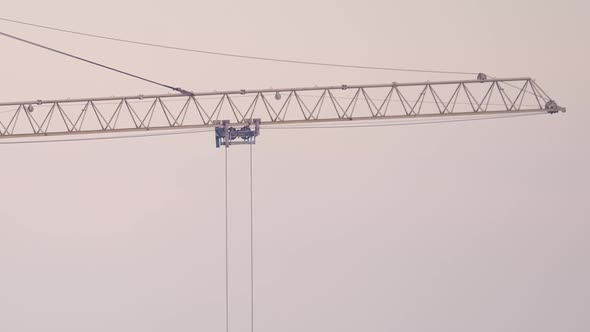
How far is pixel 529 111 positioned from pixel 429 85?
282 inches

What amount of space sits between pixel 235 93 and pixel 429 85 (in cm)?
1203

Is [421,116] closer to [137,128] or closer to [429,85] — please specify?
[429,85]

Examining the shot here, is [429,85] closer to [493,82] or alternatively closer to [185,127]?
[493,82]

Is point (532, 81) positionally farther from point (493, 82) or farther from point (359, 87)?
point (359, 87)

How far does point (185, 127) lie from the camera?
90000 millimetres

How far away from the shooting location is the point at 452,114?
9025 centimetres

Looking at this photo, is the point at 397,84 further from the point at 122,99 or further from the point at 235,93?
the point at 122,99

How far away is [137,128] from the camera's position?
293ft

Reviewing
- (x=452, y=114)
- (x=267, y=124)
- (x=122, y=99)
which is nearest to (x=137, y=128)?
(x=122, y=99)

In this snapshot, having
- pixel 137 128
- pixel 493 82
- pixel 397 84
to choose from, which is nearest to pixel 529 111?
pixel 493 82

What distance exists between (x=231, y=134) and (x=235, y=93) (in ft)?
9.13

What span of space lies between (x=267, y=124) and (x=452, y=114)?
1159 cm

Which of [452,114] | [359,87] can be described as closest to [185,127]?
[359,87]

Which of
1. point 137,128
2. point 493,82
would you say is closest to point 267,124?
point 137,128
